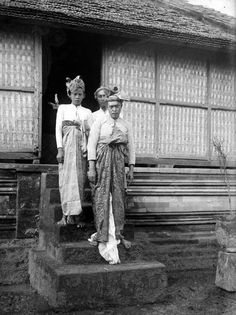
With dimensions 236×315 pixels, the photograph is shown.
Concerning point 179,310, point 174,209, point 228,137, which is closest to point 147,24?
point 228,137

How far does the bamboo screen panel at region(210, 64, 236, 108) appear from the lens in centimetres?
918

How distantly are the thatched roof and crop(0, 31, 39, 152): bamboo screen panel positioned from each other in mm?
690

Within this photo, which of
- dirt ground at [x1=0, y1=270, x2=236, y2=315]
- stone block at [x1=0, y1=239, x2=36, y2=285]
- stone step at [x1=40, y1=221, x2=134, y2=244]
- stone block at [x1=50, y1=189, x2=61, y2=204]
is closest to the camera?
dirt ground at [x1=0, y1=270, x2=236, y2=315]

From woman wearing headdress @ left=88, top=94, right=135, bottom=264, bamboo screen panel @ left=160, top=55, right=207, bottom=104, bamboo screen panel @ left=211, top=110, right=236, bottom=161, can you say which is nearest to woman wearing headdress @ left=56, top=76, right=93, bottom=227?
woman wearing headdress @ left=88, top=94, right=135, bottom=264

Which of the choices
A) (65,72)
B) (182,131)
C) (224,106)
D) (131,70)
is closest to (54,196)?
(131,70)

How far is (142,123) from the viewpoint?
332 inches

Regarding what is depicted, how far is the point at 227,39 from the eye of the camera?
27.7 feet

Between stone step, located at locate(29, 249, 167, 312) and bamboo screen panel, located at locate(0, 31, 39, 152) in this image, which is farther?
bamboo screen panel, located at locate(0, 31, 39, 152)

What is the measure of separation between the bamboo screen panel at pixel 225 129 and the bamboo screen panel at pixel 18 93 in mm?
4108

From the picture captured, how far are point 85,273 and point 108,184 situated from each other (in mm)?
1286

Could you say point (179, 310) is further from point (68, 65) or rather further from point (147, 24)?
point (68, 65)

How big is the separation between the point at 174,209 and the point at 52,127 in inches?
174

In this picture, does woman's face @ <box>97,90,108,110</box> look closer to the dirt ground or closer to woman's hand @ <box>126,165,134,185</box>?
woman's hand @ <box>126,165,134,185</box>

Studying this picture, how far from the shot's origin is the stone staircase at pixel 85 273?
5211mm
